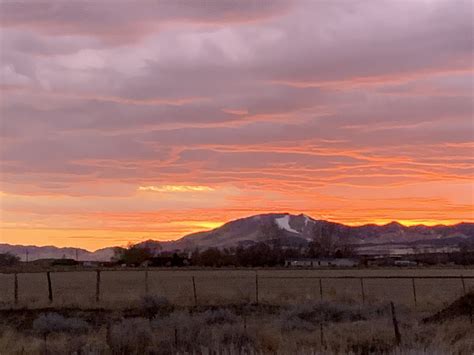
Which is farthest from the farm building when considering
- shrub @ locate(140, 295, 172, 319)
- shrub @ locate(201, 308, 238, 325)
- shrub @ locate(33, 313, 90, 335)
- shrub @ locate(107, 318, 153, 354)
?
shrub @ locate(107, 318, 153, 354)

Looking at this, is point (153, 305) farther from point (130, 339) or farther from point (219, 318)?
point (130, 339)

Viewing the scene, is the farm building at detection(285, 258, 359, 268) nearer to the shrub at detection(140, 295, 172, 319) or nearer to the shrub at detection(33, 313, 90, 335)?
the shrub at detection(140, 295, 172, 319)

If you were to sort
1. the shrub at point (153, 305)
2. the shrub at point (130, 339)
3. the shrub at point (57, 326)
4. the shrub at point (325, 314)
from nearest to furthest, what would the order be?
1. the shrub at point (130, 339)
2. the shrub at point (57, 326)
3. the shrub at point (325, 314)
4. the shrub at point (153, 305)

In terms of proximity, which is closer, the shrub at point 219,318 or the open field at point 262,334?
the open field at point 262,334

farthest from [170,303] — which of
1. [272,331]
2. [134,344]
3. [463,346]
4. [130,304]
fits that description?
[463,346]

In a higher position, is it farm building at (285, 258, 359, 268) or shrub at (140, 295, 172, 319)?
farm building at (285, 258, 359, 268)

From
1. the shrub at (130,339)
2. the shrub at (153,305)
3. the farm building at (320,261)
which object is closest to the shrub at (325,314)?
the shrub at (153,305)

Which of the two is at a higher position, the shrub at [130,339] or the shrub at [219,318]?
the shrub at [219,318]

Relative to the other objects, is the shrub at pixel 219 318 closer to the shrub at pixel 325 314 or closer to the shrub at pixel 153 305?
the shrub at pixel 325 314

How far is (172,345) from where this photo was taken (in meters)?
19.5

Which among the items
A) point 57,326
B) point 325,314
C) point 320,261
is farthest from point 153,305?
point 320,261

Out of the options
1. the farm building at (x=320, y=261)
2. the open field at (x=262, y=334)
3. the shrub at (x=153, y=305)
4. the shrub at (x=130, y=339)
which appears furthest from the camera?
the farm building at (x=320, y=261)

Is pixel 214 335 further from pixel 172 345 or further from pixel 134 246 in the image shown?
pixel 134 246

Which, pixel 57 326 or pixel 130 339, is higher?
pixel 57 326
